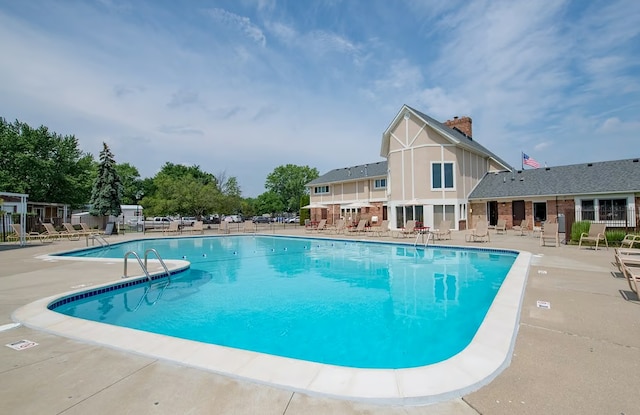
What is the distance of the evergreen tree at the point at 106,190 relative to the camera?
28.2m

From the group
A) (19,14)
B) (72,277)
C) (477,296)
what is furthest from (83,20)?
(477,296)

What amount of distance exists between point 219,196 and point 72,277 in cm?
2792

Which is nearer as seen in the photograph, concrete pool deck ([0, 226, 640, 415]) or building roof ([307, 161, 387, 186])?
concrete pool deck ([0, 226, 640, 415])

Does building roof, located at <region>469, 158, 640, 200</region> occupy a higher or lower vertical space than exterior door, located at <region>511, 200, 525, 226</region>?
higher

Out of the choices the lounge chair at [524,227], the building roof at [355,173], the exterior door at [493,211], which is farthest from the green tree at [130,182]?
the lounge chair at [524,227]

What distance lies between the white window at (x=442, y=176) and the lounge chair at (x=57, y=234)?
83.5 feet

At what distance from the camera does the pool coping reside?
2.92 m

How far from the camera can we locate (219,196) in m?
36.0

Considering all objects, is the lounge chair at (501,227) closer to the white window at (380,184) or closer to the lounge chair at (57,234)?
the white window at (380,184)

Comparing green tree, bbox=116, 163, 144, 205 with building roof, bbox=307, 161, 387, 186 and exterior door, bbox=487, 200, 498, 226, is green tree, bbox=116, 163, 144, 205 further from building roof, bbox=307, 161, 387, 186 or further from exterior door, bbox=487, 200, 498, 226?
exterior door, bbox=487, 200, 498, 226

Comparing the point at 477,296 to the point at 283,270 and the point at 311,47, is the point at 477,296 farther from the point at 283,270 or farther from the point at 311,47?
the point at 311,47

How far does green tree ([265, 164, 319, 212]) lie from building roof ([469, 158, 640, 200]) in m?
46.2

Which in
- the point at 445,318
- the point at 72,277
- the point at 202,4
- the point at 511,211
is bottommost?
the point at 445,318

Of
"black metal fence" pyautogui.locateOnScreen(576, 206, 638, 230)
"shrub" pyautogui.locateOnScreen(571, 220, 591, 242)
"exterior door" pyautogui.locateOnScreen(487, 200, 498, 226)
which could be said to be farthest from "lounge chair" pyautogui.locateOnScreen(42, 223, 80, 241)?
"black metal fence" pyautogui.locateOnScreen(576, 206, 638, 230)
